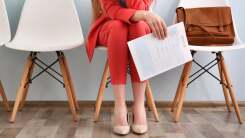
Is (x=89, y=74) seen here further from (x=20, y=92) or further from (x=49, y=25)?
(x=20, y=92)

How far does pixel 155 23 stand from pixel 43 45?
64 centimetres

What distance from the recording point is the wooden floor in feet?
4.89

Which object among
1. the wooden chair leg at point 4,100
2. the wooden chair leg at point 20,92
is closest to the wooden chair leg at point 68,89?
the wooden chair leg at point 20,92

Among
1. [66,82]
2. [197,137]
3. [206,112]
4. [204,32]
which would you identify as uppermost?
[204,32]

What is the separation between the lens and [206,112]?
75.7 inches

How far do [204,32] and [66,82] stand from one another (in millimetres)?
750

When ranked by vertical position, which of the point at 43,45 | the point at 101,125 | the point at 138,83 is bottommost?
the point at 101,125

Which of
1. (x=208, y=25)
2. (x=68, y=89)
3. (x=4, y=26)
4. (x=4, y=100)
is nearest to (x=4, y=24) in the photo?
(x=4, y=26)

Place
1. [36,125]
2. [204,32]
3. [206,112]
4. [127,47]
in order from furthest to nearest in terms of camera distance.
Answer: [206,112] < [204,32] < [36,125] < [127,47]

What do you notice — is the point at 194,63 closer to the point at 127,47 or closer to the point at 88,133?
the point at 127,47

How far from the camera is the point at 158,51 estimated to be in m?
1.42

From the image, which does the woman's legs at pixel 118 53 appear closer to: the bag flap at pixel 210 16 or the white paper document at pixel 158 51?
the white paper document at pixel 158 51

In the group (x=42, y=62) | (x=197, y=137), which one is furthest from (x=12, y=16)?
(x=197, y=137)

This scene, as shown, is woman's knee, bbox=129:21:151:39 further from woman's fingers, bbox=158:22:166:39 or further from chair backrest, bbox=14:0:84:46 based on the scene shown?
chair backrest, bbox=14:0:84:46
